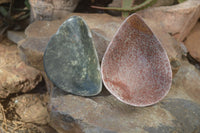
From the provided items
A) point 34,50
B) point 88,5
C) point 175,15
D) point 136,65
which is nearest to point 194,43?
point 175,15

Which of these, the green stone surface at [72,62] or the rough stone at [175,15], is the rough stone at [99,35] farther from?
the green stone surface at [72,62]

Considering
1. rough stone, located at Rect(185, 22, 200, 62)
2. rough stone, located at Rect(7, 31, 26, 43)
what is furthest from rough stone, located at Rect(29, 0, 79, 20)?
rough stone, located at Rect(185, 22, 200, 62)

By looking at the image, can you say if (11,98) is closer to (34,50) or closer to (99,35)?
(34,50)

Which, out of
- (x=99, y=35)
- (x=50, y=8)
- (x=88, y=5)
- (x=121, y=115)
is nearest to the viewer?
(x=121, y=115)

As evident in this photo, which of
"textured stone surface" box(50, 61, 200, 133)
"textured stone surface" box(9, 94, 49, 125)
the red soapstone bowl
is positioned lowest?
"textured stone surface" box(9, 94, 49, 125)

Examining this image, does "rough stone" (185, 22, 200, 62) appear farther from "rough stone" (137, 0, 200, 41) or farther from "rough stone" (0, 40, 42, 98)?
"rough stone" (0, 40, 42, 98)

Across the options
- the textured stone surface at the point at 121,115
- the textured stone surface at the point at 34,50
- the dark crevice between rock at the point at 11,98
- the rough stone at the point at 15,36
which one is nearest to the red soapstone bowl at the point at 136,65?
the textured stone surface at the point at 121,115
